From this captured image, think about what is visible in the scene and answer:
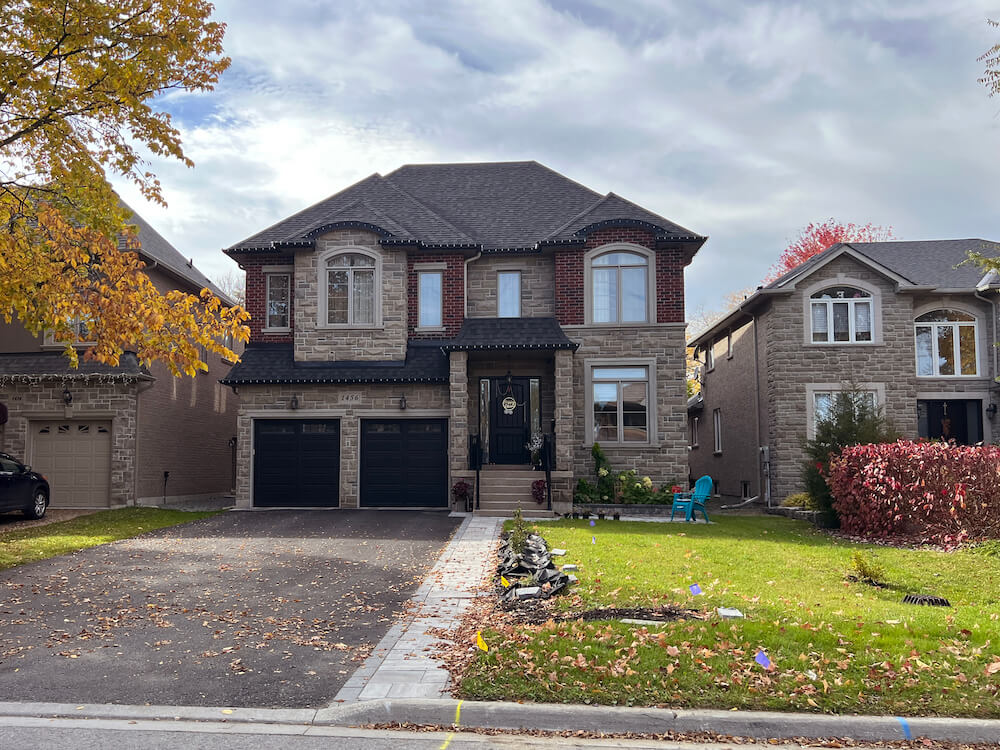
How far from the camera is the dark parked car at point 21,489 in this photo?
54.5 feet

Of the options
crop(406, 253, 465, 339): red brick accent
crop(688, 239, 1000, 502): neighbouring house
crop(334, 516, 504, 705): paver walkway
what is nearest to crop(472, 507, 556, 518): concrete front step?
crop(406, 253, 465, 339): red brick accent

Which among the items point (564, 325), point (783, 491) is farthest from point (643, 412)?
point (783, 491)

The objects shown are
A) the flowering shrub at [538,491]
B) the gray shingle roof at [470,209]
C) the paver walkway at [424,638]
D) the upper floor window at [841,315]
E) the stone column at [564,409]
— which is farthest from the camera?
the upper floor window at [841,315]

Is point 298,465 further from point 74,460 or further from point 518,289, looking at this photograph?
point 518,289

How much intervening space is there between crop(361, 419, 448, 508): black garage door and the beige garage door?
650 cm

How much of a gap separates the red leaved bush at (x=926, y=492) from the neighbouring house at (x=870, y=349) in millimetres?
6121

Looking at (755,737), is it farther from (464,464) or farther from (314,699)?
(464,464)

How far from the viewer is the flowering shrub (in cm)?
1850

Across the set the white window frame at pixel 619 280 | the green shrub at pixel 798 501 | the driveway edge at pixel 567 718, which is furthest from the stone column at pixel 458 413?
the driveway edge at pixel 567 718

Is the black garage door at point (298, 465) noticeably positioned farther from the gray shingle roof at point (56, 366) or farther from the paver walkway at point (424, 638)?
the paver walkway at point (424, 638)

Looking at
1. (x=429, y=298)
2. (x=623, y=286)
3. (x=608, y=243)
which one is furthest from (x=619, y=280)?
(x=429, y=298)

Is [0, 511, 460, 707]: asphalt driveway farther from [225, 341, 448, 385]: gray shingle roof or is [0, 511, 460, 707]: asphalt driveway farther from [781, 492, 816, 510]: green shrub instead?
[781, 492, 816, 510]: green shrub

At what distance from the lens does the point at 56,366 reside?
20.5 m

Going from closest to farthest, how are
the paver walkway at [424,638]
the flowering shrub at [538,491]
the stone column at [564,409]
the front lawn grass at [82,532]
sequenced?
the paver walkway at [424,638]
the front lawn grass at [82,532]
the flowering shrub at [538,491]
the stone column at [564,409]
